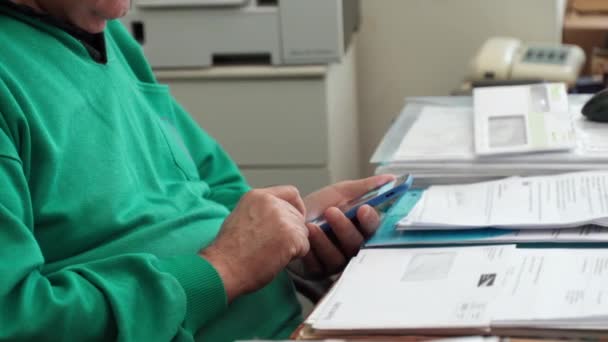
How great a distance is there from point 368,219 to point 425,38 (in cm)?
132

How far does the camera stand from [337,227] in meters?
1.07

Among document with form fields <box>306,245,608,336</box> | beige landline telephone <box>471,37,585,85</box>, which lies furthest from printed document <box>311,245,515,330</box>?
beige landline telephone <box>471,37,585,85</box>

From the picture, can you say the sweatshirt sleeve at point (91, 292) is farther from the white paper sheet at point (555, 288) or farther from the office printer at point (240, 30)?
the office printer at point (240, 30)

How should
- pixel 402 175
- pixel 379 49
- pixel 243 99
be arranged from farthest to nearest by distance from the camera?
pixel 379 49 < pixel 243 99 < pixel 402 175

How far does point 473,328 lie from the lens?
0.72 m

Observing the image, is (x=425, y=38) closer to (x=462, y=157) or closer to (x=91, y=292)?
(x=462, y=157)

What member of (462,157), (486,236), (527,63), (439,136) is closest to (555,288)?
(486,236)

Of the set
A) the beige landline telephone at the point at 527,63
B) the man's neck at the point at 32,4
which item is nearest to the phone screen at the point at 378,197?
the man's neck at the point at 32,4

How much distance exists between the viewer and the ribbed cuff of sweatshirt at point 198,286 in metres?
0.92

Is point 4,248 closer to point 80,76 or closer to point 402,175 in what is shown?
point 80,76

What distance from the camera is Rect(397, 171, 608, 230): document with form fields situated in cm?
96

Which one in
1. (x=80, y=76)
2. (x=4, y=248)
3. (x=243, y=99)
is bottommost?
(x=243, y=99)

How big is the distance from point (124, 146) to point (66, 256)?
0.51ft

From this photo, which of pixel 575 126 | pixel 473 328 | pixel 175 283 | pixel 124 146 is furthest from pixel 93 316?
pixel 575 126
